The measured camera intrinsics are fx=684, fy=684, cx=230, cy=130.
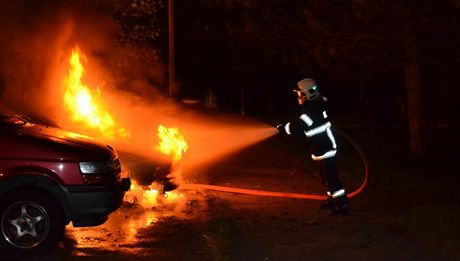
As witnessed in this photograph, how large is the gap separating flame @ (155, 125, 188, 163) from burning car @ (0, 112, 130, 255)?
4.00 meters

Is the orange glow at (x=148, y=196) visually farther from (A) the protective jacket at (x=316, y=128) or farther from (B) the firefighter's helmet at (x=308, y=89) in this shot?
(B) the firefighter's helmet at (x=308, y=89)

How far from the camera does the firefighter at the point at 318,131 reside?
356 inches

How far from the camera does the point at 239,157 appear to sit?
1656 centimetres

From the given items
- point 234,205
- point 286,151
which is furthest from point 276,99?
point 234,205

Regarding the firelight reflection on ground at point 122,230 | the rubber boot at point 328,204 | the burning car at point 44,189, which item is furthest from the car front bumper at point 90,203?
the rubber boot at point 328,204

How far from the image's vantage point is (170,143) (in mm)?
12453

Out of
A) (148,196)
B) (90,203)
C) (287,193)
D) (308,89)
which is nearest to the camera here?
(90,203)

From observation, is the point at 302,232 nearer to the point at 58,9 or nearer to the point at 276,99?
the point at 58,9

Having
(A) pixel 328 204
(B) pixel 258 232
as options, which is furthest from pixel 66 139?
(A) pixel 328 204

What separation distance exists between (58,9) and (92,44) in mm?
2127

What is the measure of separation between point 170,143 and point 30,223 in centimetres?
573

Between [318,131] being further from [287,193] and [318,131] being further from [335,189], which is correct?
[287,193]

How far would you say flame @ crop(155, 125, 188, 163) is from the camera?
11625mm

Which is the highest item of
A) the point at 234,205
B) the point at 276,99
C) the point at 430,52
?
the point at 276,99
